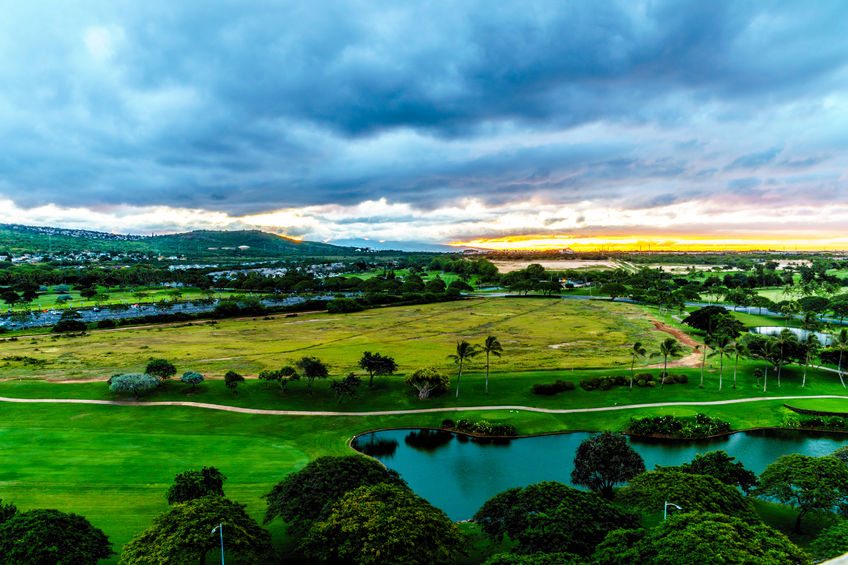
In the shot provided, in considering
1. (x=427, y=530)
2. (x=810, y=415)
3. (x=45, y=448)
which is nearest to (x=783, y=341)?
(x=810, y=415)

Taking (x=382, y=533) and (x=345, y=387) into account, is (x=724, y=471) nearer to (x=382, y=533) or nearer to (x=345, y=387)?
(x=382, y=533)

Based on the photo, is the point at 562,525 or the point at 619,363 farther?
the point at 619,363

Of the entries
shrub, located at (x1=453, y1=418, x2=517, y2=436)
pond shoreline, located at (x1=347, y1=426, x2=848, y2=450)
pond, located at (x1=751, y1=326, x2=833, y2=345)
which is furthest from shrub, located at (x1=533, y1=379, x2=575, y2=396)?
pond, located at (x1=751, y1=326, x2=833, y2=345)

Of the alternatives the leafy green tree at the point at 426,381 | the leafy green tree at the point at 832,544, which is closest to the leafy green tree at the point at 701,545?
the leafy green tree at the point at 832,544

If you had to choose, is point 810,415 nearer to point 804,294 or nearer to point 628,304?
point 628,304

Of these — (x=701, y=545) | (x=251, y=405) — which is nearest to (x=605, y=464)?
(x=701, y=545)

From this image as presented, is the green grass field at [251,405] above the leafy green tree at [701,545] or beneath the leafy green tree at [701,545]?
beneath

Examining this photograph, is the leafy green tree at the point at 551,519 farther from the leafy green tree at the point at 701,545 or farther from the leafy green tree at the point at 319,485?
the leafy green tree at the point at 319,485
